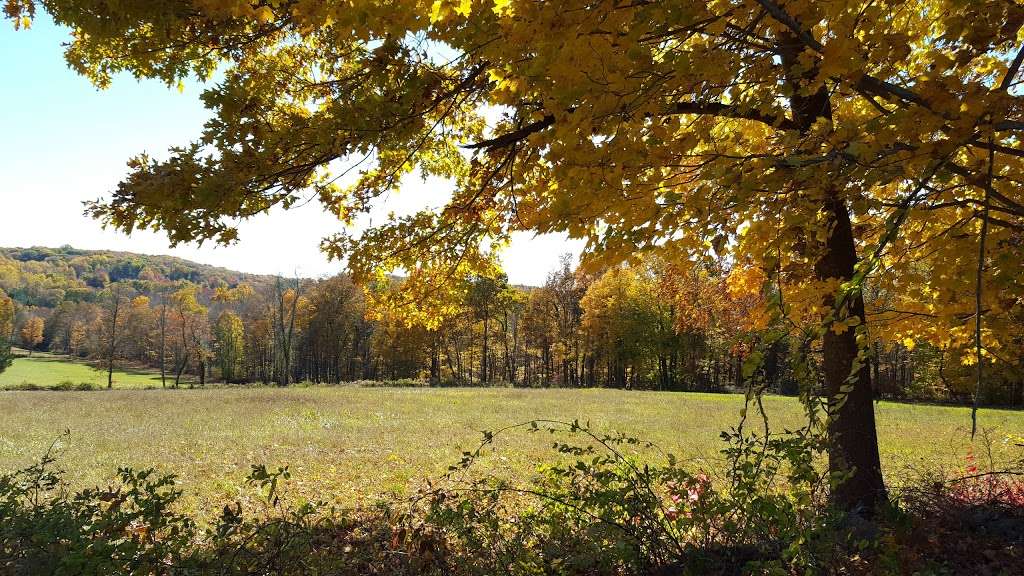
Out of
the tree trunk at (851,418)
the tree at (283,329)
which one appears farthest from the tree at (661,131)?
the tree at (283,329)

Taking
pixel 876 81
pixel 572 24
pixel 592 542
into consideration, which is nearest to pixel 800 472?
pixel 592 542

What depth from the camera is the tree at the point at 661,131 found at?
2.28 metres

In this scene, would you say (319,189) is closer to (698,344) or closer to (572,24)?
→ (572,24)

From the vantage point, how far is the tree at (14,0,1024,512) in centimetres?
228

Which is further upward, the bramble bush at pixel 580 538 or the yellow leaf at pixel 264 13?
the yellow leaf at pixel 264 13

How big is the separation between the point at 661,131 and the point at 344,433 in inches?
502

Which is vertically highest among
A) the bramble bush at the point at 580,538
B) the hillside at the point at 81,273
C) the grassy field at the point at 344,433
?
the hillside at the point at 81,273

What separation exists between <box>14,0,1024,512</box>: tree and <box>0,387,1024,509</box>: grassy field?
305 centimetres

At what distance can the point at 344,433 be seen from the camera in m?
13.7

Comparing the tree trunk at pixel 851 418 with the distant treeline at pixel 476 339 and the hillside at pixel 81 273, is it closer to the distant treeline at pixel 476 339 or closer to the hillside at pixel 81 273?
the distant treeline at pixel 476 339

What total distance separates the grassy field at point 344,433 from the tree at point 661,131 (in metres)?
3.05

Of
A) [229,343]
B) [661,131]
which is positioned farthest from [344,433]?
[229,343]

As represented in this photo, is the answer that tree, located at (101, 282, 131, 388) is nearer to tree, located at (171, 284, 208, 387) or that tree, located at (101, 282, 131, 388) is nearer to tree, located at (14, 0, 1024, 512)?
tree, located at (171, 284, 208, 387)

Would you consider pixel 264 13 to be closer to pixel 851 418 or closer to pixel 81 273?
pixel 851 418
